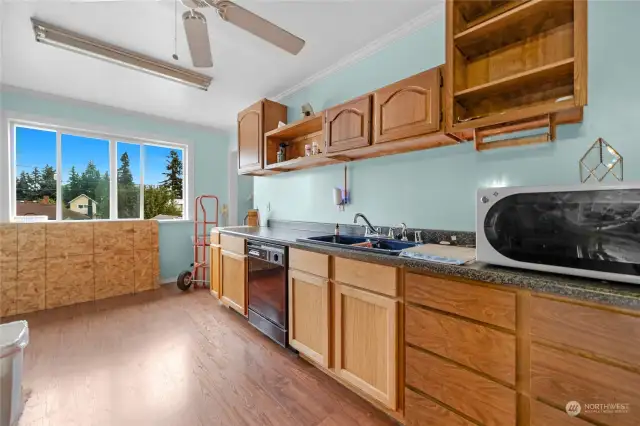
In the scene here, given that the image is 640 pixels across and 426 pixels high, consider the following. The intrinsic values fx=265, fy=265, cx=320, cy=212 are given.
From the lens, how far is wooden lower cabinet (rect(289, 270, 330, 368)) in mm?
1814

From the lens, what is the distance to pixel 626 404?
0.84 m

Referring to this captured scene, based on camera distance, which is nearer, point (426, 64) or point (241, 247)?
point (426, 64)

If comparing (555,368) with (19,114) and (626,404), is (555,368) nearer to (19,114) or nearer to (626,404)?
(626,404)

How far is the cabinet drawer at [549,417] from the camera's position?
3.08 ft

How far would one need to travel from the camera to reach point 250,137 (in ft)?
10.4

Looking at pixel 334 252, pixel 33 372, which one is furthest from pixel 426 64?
pixel 33 372

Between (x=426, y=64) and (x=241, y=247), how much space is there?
2.27 m

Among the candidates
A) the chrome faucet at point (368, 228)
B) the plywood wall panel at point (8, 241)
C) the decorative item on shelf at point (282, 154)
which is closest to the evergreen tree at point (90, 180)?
the plywood wall panel at point (8, 241)

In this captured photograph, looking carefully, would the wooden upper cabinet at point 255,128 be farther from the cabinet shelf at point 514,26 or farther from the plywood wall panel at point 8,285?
the plywood wall panel at point 8,285

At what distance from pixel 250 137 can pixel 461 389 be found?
3001mm

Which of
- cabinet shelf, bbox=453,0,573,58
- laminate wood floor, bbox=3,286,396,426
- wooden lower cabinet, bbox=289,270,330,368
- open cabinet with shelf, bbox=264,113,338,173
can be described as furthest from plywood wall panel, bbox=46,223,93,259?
cabinet shelf, bbox=453,0,573,58

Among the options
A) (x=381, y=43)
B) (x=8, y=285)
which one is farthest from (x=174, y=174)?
(x=381, y=43)

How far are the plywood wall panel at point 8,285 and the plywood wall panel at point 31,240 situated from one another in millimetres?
109

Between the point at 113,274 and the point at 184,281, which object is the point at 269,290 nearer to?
the point at 184,281
